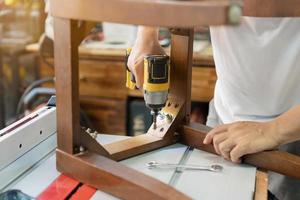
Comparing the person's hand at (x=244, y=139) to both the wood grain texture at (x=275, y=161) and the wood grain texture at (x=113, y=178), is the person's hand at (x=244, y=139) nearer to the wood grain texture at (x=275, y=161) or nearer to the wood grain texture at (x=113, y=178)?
the wood grain texture at (x=275, y=161)

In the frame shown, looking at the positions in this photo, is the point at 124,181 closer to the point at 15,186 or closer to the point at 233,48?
the point at 15,186

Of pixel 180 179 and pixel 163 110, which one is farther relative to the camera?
pixel 163 110

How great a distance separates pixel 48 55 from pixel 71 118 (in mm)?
1642

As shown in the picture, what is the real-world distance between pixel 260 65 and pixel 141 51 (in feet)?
0.90

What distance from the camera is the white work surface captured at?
89cm

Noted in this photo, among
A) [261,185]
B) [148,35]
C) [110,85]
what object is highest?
[148,35]

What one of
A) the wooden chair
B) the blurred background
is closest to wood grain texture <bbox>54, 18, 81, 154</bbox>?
the wooden chair

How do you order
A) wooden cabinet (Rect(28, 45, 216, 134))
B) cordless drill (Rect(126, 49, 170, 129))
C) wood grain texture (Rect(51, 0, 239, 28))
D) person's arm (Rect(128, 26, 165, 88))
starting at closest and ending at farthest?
wood grain texture (Rect(51, 0, 239, 28))
cordless drill (Rect(126, 49, 170, 129))
person's arm (Rect(128, 26, 165, 88))
wooden cabinet (Rect(28, 45, 216, 134))

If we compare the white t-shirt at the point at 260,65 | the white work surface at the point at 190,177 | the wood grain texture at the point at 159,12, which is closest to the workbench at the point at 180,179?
the white work surface at the point at 190,177

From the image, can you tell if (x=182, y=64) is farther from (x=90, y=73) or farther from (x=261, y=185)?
(x=90, y=73)

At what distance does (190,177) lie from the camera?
3.10ft

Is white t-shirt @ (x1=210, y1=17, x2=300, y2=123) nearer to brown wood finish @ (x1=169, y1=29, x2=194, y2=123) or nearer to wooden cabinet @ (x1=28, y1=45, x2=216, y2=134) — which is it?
brown wood finish @ (x1=169, y1=29, x2=194, y2=123)

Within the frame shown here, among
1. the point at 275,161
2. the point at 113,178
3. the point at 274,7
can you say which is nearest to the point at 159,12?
the point at 274,7

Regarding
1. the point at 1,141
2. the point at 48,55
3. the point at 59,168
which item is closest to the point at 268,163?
the point at 59,168
